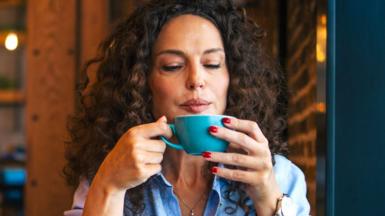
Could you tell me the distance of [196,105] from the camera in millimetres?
1460

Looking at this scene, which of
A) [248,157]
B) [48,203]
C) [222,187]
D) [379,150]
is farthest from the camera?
[48,203]

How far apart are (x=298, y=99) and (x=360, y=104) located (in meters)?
1.31

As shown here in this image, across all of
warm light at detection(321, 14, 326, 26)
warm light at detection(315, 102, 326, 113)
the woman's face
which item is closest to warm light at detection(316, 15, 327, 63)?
warm light at detection(321, 14, 326, 26)

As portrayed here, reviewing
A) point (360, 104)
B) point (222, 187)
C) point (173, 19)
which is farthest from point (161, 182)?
point (360, 104)

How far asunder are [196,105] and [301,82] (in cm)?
128

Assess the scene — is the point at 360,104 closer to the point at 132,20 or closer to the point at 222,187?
the point at 222,187

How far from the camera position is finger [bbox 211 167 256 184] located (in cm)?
131

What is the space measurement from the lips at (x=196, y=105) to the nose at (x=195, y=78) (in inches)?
1.3

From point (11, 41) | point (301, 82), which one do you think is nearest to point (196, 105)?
point (301, 82)

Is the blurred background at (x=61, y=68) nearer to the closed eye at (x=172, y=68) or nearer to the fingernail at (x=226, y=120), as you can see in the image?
the closed eye at (x=172, y=68)

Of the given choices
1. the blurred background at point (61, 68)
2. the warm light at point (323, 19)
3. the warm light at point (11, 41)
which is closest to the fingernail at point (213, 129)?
the warm light at point (323, 19)

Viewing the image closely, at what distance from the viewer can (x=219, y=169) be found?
51.5 inches

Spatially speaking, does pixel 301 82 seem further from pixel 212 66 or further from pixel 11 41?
pixel 11 41

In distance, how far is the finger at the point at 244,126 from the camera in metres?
1.26
